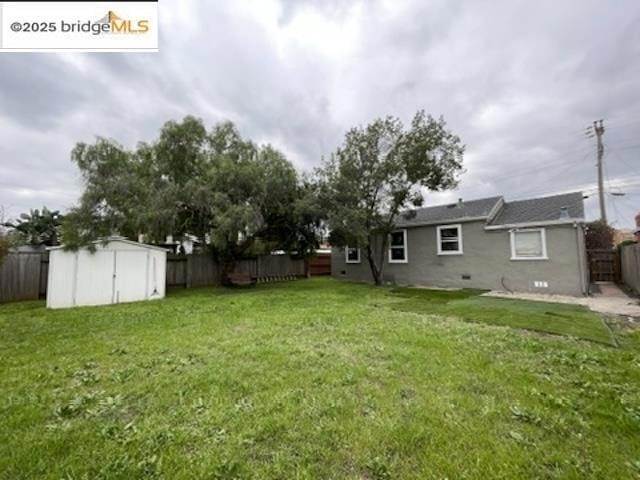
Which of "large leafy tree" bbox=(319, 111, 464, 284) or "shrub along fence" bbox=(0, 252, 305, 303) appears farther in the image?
"large leafy tree" bbox=(319, 111, 464, 284)

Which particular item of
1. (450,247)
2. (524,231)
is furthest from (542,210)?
(450,247)

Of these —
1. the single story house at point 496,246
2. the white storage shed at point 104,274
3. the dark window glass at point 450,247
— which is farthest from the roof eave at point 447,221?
the white storage shed at point 104,274

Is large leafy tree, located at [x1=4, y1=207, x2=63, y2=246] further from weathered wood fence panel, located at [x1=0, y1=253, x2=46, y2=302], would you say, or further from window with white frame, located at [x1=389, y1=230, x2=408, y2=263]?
window with white frame, located at [x1=389, y1=230, x2=408, y2=263]

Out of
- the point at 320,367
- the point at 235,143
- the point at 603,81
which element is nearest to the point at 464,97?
the point at 603,81

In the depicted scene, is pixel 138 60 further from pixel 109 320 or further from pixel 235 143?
pixel 109 320

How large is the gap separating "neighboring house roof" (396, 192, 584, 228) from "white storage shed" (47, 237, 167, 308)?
10723 mm

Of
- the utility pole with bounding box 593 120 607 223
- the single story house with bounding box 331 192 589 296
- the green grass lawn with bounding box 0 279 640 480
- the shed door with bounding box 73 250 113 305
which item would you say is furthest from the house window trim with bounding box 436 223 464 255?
the shed door with bounding box 73 250 113 305

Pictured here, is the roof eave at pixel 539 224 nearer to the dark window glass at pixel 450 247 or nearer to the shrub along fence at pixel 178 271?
the dark window glass at pixel 450 247

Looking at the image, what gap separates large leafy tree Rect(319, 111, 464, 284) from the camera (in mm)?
11281

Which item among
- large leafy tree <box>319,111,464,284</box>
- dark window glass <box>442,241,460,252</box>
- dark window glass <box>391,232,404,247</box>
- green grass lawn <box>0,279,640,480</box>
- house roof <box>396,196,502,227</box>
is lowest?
green grass lawn <box>0,279,640,480</box>

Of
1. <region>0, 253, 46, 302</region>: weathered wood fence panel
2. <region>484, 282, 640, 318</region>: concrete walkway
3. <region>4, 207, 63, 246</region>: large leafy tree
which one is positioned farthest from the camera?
<region>4, 207, 63, 246</region>: large leafy tree

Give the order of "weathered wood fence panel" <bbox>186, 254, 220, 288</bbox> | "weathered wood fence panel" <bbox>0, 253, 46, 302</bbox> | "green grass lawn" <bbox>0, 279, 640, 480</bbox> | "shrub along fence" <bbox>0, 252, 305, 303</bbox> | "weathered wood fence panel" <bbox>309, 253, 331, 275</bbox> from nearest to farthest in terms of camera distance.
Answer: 1. "green grass lawn" <bbox>0, 279, 640, 480</bbox>
2. "weathered wood fence panel" <bbox>0, 253, 46, 302</bbox>
3. "shrub along fence" <bbox>0, 252, 305, 303</bbox>
4. "weathered wood fence panel" <bbox>186, 254, 220, 288</bbox>
5. "weathered wood fence panel" <bbox>309, 253, 331, 275</bbox>

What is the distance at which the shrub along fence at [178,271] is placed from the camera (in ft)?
29.0

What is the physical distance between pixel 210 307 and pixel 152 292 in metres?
3.14
